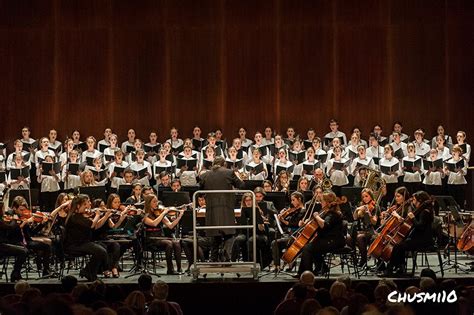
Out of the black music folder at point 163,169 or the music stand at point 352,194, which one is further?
the black music folder at point 163,169

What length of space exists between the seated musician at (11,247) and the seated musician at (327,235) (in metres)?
3.14

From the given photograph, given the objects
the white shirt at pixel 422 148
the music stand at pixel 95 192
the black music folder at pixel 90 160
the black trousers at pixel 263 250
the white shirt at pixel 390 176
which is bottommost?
the black trousers at pixel 263 250

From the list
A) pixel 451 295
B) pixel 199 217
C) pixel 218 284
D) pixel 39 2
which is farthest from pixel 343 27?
pixel 451 295

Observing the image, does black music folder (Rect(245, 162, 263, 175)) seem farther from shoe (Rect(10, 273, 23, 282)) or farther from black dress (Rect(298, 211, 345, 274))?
shoe (Rect(10, 273, 23, 282))

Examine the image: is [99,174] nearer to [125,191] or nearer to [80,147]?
[80,147]

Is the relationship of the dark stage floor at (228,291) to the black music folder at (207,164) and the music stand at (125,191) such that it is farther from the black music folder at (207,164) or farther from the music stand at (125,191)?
the black music folder at (207,164)

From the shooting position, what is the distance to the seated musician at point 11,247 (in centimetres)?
906

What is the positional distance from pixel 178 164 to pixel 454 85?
19.9ft

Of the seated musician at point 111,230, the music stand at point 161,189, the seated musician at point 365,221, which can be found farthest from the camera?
the music stand at point 161,189

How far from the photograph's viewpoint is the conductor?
29.3 feet

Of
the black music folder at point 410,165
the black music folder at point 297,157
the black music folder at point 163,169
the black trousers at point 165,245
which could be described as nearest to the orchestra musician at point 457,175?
the black music folder at point 410,165

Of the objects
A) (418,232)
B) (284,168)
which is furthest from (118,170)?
(418,232)

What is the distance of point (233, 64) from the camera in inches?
632

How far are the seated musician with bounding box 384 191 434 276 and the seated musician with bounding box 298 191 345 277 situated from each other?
61cm
